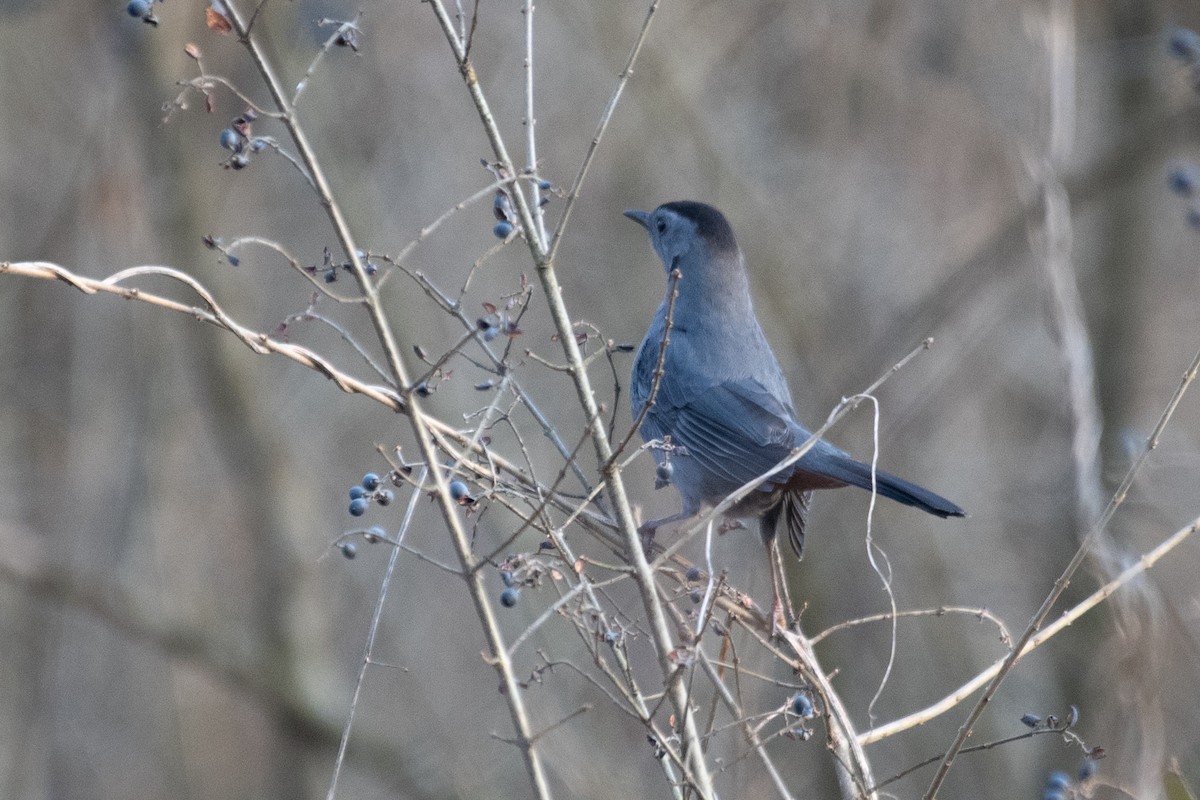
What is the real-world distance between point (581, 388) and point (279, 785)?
646cm

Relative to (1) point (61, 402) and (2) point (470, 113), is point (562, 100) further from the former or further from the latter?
(1) point (61, 402)

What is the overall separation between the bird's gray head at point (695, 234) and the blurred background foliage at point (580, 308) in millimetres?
1294

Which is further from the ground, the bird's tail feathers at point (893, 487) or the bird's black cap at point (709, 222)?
the bird's black cap at point (709, 222)

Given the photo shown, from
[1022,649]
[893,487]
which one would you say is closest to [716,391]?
[893,487]

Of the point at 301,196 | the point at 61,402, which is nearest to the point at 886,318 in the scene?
the point at 301,196

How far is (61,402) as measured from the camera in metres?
8.77

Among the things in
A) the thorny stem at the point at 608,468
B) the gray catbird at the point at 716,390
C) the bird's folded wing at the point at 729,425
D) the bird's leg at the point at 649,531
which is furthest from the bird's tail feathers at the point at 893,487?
the thorny stem at the point at 608,468

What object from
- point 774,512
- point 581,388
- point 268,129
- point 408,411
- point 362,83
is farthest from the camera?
point 268,129

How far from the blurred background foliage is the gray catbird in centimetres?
117

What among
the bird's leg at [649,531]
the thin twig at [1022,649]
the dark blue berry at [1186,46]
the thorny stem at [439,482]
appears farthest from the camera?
the bird's leg at [649,531]

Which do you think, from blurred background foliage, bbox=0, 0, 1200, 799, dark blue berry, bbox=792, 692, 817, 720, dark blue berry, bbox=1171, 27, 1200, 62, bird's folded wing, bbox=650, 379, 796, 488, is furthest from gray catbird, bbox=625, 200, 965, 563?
dark blue berry, bbox=1171, 27, 1200, 62

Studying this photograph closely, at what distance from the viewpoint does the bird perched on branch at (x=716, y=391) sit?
4344 mm

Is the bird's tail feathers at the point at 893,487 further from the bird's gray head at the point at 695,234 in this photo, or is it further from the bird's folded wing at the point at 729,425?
the bird's gray head at the point at 695,234

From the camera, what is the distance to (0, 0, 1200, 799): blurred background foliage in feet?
23.1
